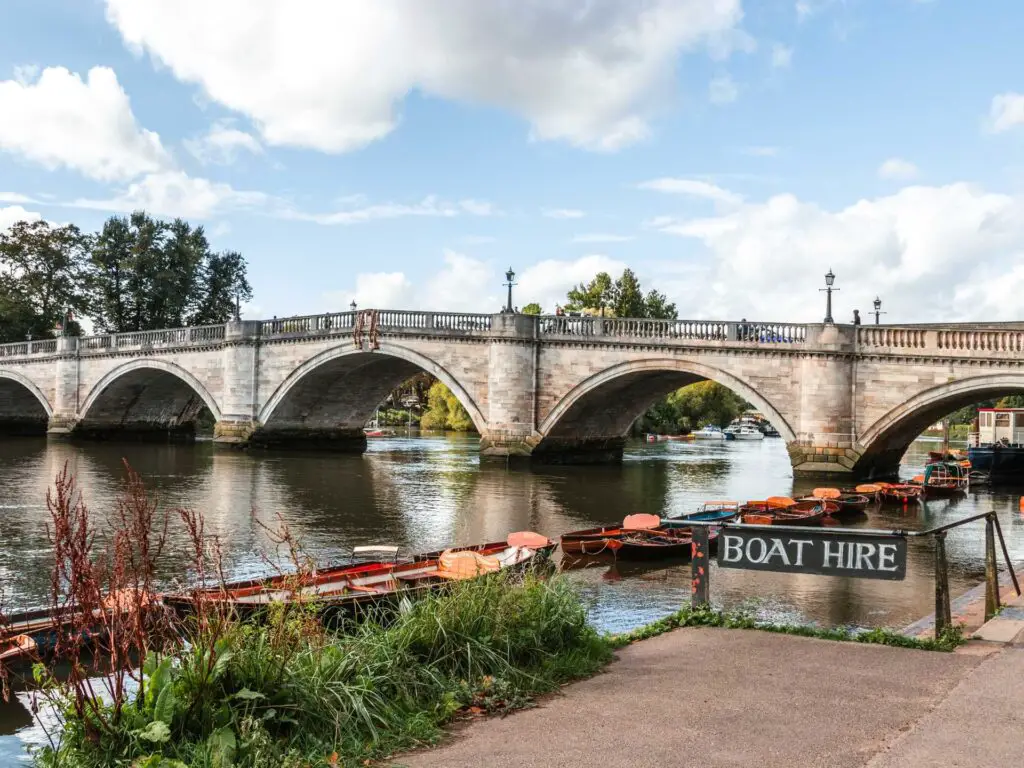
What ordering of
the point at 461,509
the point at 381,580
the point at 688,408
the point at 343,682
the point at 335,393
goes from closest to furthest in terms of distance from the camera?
the point at 343,682 → the point at 381,580 → the point at 461,509 → the point at 335,393 → the point at 688,408

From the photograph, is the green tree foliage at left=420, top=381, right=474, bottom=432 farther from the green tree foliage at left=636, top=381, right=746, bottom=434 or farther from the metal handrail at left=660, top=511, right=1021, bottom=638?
the metal handrail at left=660, top=511, right=1021, bottom=638

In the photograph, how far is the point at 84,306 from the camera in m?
65.6

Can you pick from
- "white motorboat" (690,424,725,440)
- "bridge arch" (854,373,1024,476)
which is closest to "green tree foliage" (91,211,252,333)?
"white motorboat" (690,424,725,440)

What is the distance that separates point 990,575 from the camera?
7.96m

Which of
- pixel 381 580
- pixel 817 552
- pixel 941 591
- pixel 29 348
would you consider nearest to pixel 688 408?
pixel 29 348

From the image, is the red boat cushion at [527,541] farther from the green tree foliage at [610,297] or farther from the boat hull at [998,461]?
the green tree foliage at [610,297]

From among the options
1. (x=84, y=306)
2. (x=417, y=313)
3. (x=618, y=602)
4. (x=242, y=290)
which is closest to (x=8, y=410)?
(x=84, y=306)

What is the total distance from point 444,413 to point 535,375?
3643 centimetres

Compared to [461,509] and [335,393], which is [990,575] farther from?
[335,393]

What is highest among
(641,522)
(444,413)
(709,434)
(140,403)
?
(140,403)

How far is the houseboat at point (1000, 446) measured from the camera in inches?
1227

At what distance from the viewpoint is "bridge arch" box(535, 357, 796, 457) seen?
29.7m

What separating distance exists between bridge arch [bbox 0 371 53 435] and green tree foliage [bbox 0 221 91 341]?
15.3 feet

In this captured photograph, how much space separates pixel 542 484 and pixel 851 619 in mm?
17320
